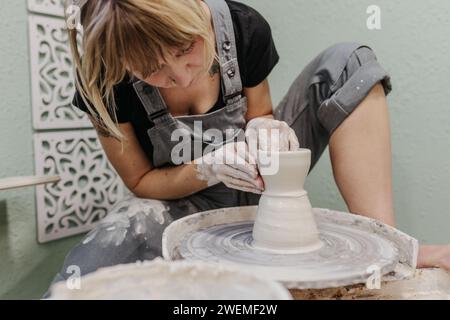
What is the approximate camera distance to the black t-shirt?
43.6 inches

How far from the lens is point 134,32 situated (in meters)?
0.76

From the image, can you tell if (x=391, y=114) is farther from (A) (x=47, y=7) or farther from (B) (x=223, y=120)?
(A) (x=47, y=7)

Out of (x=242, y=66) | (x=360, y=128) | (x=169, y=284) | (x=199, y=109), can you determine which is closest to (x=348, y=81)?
(x=360, y=128)

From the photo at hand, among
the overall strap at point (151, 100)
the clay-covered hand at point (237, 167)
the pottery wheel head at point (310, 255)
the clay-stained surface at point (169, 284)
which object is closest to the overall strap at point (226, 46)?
the overall strap at point (151, 100)

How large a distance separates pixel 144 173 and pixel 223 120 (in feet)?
0.87

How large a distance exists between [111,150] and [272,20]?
3.09 feet

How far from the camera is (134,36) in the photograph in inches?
29.9

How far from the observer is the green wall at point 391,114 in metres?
1.31

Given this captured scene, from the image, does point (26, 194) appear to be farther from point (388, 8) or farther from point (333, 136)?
point (388, 8)

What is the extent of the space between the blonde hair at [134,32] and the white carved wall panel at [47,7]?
1.83ft

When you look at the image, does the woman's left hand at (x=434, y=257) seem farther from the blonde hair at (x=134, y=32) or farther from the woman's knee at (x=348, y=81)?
the blonde hair at (x=134, y=32)

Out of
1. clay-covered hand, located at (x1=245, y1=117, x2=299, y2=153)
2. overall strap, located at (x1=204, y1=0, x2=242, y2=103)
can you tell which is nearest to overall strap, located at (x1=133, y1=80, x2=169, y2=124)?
overall strap, located at (x1=204, y1=0, x2=242, y2=103)

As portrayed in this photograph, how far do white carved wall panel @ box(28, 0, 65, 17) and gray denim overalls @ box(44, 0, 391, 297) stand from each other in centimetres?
52
